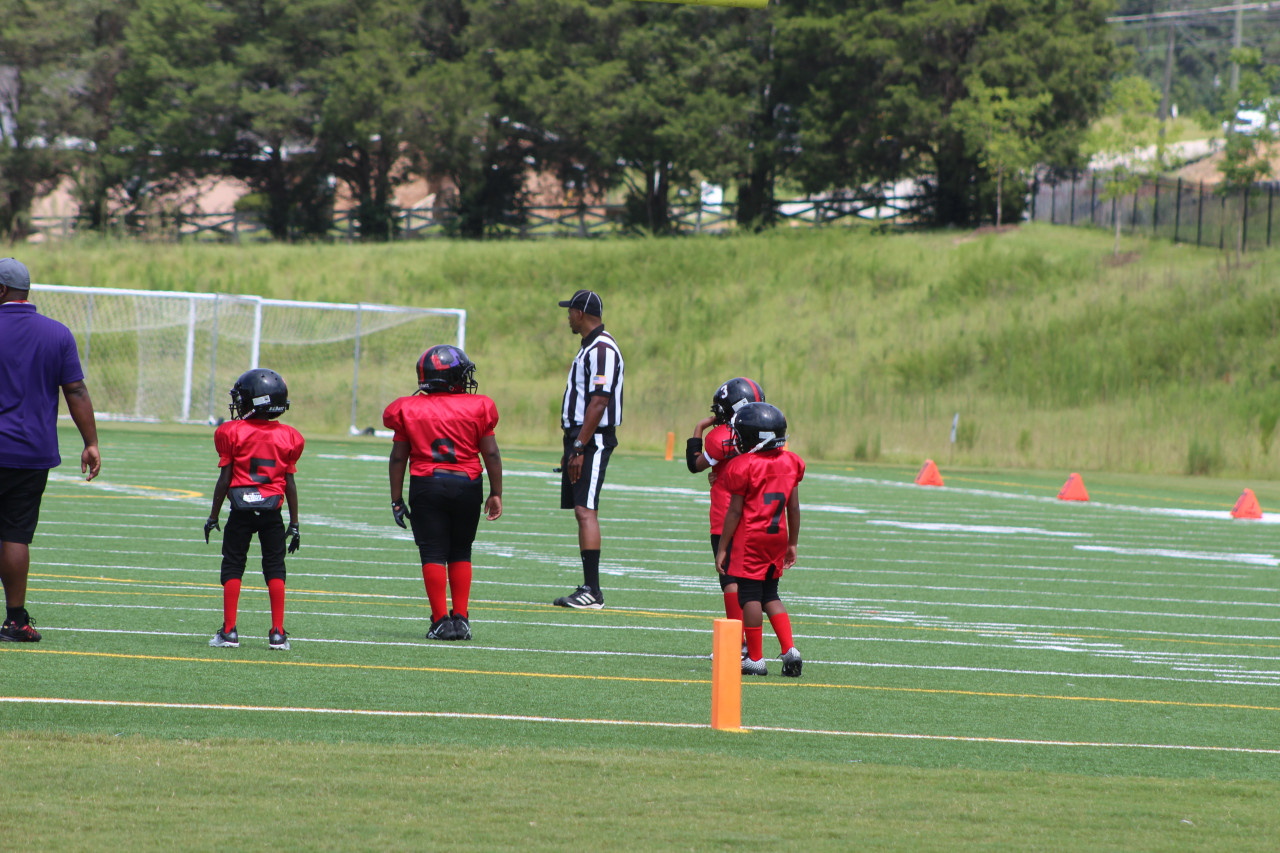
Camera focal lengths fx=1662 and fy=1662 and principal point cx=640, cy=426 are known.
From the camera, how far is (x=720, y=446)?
9.34 m

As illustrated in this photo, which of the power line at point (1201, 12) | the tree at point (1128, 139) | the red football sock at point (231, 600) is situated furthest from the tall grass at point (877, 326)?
the power line at point (1201, 12)

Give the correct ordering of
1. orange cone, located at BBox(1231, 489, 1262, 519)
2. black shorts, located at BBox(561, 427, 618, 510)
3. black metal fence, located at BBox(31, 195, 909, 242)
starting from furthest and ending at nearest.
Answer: black metal fence, located at BBox(31, 195, 909, 242) → orange cone, located at BBox(1231, 489, 1262, 519) → black shorts, located at BBox(561, 427, 618, 510)

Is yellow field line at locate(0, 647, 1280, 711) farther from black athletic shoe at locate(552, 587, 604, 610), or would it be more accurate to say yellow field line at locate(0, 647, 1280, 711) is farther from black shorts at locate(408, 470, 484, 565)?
black athletic shoe at locate(552, 587, 604, 610)

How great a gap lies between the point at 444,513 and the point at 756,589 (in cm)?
190

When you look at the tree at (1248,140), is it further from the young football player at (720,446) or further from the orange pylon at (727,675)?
the orange pylon at (727,675)

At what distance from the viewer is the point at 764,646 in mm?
9734

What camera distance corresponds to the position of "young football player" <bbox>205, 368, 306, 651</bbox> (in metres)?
8.43

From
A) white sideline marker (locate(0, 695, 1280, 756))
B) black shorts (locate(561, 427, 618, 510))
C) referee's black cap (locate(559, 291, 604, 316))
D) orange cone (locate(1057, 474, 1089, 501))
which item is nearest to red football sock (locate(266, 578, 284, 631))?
white sideline marker (locate(0, 695, 1280, 756))

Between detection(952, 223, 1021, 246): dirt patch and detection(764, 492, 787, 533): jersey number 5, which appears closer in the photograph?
detection(764, 492, 787, 533): jersey number 5

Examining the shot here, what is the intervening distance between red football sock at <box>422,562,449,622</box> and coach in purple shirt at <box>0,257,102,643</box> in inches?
75.5

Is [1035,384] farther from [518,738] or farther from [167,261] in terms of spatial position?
[518,738]

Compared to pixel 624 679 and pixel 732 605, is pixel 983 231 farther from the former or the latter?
pixel 624 679

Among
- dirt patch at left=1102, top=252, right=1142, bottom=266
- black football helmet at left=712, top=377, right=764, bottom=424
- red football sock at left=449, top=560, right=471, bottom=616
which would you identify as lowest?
red football sock at left=449, top=560, right=471, bottom=616

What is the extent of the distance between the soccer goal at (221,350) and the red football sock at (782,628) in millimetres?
28372
